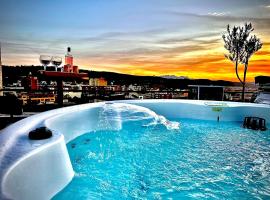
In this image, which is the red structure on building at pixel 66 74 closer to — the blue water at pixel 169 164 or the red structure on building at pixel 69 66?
the red structure on building at pixel 69 66

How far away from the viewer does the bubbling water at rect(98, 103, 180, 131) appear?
3.03 meters

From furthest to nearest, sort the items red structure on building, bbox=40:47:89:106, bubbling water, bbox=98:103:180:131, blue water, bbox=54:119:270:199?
bubbling water, bbox=98:103:180:131, red structure on building, bbox=40:47:89:106, blue water, bbox=54:119:270:199

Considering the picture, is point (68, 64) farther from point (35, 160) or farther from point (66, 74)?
point (35, 160)

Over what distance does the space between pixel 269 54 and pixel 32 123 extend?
8297 mm

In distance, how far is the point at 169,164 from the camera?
189cm

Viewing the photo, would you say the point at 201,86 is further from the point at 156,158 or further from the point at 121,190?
the point at 121,190

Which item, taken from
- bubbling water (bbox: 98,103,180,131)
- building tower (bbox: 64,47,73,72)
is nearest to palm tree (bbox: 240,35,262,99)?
bubbling water (bbox: 98,103,180,131)

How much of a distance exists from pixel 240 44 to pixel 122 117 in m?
6.47

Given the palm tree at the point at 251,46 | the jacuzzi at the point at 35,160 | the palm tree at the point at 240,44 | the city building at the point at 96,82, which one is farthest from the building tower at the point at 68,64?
the palm tree at the point at 251,46

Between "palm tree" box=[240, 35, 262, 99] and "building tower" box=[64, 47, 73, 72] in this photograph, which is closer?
"building tower" box=[64, 47, 73, 72]

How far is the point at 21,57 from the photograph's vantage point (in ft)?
25.6

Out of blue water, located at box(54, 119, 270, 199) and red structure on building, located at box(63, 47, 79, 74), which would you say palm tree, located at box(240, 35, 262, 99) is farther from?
red structure on building, located at box(63, 47, 79, 74)

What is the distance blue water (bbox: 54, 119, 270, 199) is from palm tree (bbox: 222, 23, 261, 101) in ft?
18.1

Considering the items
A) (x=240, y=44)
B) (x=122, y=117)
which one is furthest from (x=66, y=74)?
(x=240, y=44)
